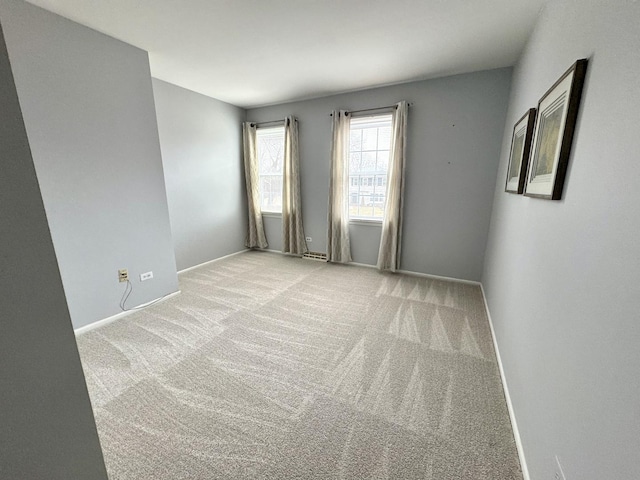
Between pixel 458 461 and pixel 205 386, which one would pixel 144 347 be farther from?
pixel 458 461

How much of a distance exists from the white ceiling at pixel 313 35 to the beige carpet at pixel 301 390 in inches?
101

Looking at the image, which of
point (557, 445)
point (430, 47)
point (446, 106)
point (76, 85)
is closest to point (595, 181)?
point (557, 445)

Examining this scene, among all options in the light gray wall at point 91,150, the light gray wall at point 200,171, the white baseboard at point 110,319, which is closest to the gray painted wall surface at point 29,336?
the light gray wall at point 91,150

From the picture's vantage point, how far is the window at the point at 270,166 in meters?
4.40

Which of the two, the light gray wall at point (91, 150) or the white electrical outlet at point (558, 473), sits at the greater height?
the light gray wall at point (91, 150)

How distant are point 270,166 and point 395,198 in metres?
2.37

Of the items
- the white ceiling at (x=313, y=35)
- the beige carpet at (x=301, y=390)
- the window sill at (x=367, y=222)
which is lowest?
the beige carpet at (x=301, y=390)

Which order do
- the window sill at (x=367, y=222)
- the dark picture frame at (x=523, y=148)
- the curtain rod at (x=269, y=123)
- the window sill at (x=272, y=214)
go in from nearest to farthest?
the dark picture frame at (x=523, y=148) → the window sill at (x=367, y=222) → the curtain rod at (x=269, y=123) → the window sill at (x=272, y=214)

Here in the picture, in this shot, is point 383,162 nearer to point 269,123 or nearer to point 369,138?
point 369,138

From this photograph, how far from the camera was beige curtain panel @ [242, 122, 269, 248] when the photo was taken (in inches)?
172

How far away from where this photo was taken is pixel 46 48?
191 cm

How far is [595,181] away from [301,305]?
2.41 metres

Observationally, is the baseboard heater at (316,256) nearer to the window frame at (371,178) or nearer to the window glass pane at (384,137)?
the window frame at (371,178)

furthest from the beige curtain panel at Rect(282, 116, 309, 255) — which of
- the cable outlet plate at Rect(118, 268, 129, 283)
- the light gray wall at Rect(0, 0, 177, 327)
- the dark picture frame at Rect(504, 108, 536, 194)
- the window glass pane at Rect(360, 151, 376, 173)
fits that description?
the dark picture frame at Rect(504, 108, 536, 194)
